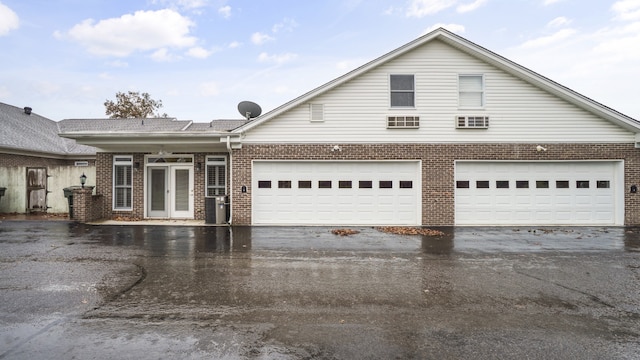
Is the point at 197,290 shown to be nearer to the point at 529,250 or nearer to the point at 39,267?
the point at 39,267

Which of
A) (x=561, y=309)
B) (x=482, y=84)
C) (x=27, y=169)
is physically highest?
(x=482, y=84)

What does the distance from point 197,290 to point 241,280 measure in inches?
29.7

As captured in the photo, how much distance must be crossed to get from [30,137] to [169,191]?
1217 cm

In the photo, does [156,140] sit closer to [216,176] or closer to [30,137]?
[216,176]

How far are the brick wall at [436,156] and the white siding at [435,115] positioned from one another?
0.95ft

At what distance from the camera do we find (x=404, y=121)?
41.0ft

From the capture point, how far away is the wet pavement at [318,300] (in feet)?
11.2

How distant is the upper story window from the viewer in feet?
41.5

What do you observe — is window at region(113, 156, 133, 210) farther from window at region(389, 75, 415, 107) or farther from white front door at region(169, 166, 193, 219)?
window at region(389, 75, 415, 107)

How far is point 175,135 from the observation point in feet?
39.9

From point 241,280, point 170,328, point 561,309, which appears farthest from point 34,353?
point 561,309

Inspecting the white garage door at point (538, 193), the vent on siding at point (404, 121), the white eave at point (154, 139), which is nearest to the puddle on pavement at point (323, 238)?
the white garage door at point (538, 193)

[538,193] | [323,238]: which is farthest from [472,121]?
[323,238]

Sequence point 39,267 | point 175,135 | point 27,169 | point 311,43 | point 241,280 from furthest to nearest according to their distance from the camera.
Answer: point 311,43
point 27,169
point 175,135
point 39,267
point 241,280
